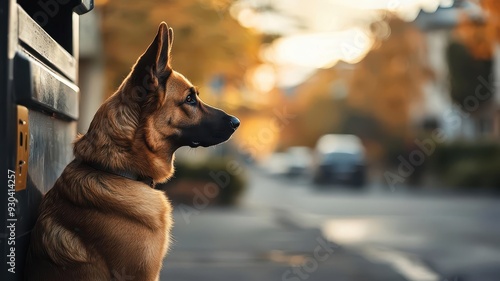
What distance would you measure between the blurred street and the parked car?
34.7 feet

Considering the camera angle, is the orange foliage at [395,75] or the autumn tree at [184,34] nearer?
the autumn tree at [184,34]

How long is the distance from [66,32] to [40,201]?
109 cm

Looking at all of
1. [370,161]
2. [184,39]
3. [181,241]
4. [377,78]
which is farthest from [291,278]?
[370,161]

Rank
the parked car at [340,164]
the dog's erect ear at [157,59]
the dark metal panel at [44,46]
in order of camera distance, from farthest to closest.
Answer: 1. the parked car at [340,164]
2. the dog's erect ear at [157,59]
3. the dark metal panel at [44,46]

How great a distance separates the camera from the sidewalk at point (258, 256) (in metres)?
9.73

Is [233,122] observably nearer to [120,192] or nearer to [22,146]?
[120,192]

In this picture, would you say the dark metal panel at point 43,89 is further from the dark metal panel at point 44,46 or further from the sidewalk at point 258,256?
the sidewalk at point 258,256

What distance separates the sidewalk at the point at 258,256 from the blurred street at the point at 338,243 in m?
0.01

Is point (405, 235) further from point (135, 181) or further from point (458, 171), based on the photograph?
point (458, 171)

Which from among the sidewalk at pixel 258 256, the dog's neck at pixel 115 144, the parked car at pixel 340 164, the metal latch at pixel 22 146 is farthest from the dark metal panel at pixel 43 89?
the parked car at pixel 340 164

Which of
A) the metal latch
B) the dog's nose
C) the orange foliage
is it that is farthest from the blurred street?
the orange foliage

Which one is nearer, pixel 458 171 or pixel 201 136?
pixel 201 136

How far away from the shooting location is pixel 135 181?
12.5ft

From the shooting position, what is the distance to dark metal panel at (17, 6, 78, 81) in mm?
3111
